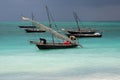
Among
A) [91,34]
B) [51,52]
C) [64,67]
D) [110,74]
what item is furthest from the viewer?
[91,34]

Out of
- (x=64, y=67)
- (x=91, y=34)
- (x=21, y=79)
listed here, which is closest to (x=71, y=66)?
(x=64, y=67)

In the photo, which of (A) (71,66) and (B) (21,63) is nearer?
(A) (71,66)

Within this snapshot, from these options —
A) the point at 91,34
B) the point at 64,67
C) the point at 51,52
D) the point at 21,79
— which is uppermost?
the point at 91,34

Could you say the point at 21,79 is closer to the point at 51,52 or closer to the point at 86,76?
the point at 86,76

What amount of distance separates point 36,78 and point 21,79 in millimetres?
811

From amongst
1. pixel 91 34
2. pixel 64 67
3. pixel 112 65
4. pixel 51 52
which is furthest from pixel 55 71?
pixel 91 34

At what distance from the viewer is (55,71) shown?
2334 centimetres

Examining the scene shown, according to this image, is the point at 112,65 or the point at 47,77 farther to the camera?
the point at 112,65

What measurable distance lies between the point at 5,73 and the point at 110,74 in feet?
19.1

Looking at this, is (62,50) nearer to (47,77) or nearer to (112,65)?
(112,65)

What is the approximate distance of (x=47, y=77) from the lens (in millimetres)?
21250

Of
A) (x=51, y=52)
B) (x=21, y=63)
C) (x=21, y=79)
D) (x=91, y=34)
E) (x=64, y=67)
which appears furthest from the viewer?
(x=91, y=34)

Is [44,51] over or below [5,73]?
over

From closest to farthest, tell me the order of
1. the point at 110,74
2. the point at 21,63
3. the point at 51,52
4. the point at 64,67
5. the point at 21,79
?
the point at 21,79, the point at 110,74, the point at 64,67, the point at 21,63, the point at 51,52
